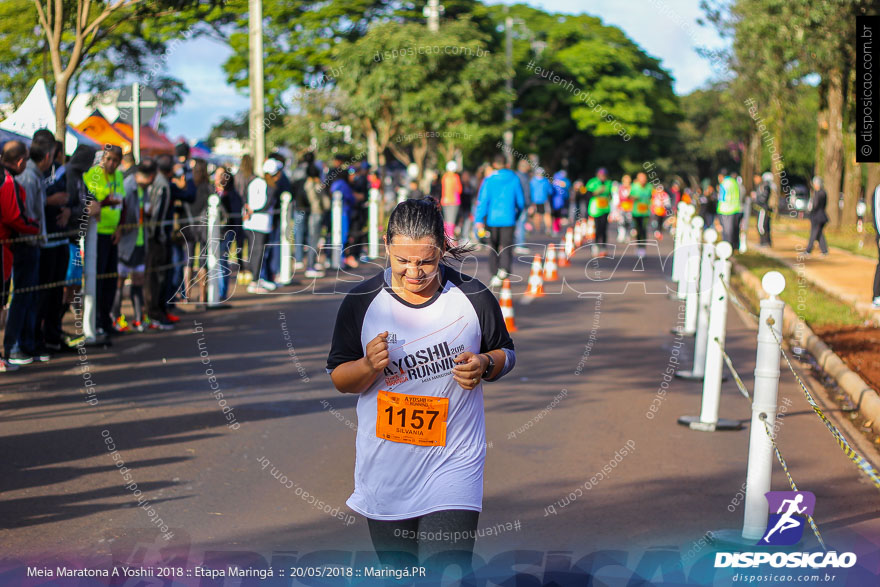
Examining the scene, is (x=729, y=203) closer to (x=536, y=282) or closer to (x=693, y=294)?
(x=536, y=282)

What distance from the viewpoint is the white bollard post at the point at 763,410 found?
5137mm

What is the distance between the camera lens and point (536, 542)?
5.17 meters

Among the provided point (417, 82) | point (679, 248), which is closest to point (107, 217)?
point (679, 248)

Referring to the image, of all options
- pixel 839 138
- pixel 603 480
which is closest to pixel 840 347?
pixel 603 480

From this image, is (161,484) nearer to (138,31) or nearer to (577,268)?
(138,31)

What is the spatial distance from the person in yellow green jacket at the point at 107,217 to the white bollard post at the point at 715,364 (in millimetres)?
5777

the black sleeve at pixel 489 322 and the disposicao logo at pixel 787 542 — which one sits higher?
the black sleeve at pixel 489 322

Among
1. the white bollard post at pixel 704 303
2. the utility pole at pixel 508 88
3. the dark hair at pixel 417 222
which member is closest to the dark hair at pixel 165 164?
the utility pole at pixel 508 88

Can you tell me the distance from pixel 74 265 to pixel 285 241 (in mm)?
6980

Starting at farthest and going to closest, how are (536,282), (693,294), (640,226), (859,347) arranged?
(640,226) → (536,282) → (693,294) → (859,347)

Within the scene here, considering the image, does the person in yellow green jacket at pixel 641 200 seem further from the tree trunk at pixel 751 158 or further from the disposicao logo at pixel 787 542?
the tree trunk at pixel 751 158

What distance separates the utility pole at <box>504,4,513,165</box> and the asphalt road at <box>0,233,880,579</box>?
6.95m

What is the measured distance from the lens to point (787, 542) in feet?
16.5

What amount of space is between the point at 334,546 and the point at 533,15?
6147cm
